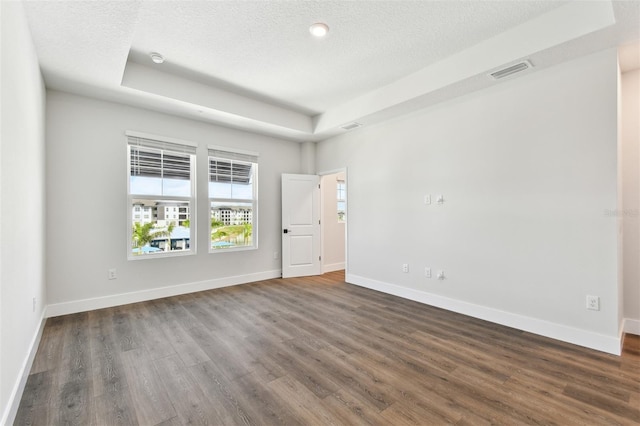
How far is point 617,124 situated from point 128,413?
4.47m

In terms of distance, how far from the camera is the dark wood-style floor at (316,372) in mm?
1804

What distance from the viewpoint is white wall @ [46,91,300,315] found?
355 cm

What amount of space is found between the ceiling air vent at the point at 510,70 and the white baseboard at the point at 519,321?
8.56 ft

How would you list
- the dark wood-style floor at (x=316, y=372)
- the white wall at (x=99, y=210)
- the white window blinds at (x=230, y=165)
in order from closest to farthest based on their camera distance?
the dark wood-style floor at (x=316, y=372) < the white wall at (x=99, y=210) < the white window blinds at (x=230, y=165)

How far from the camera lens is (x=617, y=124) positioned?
2.58m

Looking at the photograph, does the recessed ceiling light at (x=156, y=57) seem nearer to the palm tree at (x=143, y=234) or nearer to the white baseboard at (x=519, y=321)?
the palm tree at (x=143, y=234)

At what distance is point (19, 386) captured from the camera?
1.96 m

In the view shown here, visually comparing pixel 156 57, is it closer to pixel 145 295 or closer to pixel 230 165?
pixel 230 165

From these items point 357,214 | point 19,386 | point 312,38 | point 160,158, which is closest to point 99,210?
point 160,158

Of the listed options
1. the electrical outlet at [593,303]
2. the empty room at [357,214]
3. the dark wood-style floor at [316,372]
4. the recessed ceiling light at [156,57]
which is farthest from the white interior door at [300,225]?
the electrical outlet at [593,303]

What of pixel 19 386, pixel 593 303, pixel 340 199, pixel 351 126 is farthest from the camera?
pixel 340 199

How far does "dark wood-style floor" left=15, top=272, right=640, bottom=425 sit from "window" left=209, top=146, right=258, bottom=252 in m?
1.66

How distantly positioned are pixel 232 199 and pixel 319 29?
318 centimetres

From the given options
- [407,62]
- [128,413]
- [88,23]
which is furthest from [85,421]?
[407,62]
